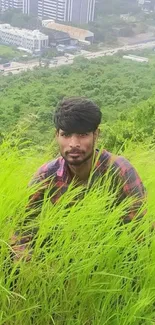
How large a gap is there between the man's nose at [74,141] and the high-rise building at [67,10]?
43068mm

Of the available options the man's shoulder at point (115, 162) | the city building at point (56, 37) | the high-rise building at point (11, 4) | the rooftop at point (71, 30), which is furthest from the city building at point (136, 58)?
the man's shoulder at point (115, 162)

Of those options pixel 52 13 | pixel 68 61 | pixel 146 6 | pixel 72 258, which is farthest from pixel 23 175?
pixel 146 6

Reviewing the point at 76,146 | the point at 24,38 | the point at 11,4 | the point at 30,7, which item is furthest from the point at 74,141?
the point at 11,4

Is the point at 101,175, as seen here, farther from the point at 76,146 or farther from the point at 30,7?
the point at 30,7

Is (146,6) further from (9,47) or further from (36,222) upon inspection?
(36,222)

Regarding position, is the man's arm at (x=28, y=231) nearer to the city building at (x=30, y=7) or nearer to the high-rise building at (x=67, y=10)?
the high-rise building at (x=67, y=10)

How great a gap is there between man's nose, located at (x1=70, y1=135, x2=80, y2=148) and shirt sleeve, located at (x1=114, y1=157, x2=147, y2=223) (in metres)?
0.18

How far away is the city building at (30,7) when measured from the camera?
44812mm

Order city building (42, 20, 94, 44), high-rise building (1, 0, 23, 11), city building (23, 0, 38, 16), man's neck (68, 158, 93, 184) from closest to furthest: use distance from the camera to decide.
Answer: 1. man's neck (68, 158, 93, 184)
2. city building (42, 20, 94, 44)
3. high-rise building (1, 0, 23, 11)
4. city building (23, 0, 38, 16)

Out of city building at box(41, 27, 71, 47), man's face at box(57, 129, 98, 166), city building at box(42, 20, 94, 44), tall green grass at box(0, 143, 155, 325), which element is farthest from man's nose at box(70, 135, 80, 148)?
city building at box(42, 20, 94, 44)

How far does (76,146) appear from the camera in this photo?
1.68 metres

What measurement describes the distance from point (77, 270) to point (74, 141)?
1.52 ft

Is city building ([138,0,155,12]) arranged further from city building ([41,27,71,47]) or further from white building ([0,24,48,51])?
white building ([0,24,48,51])

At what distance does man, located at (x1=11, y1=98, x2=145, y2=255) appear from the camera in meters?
1.70
